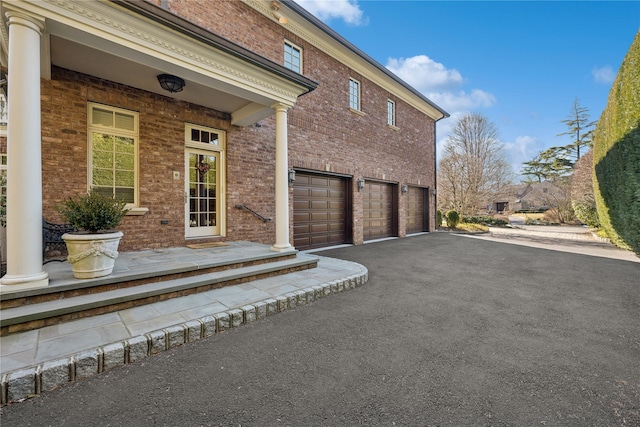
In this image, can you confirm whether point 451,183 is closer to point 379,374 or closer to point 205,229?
point 205,229

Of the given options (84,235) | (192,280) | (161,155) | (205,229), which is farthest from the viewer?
(205,229)

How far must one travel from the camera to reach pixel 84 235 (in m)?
2.93

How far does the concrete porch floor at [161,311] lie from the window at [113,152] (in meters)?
1.29

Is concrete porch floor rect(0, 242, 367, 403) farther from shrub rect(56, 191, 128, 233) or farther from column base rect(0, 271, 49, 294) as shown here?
shrub rect(56, 191, 128, 233)

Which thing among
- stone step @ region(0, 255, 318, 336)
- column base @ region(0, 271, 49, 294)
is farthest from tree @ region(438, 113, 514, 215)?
column base @ region(0, 271, 49, 294)

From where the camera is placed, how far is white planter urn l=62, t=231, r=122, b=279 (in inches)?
114

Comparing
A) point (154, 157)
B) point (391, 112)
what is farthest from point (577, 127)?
point (154, 157)

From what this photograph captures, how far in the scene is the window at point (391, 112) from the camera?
10586 mm

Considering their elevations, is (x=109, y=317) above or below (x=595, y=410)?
above

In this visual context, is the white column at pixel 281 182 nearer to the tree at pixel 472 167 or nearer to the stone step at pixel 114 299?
the stone step at pixel 114 299

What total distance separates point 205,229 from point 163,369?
3915mm

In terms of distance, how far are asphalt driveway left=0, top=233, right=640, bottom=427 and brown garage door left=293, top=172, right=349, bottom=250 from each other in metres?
3.86

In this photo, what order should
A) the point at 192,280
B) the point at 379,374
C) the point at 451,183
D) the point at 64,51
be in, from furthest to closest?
1. the point at 451,183
2. the point at 64,51
3. the point at 192,280
4. the point at 379,374

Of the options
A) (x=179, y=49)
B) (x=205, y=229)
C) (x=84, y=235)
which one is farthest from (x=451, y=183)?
(x=84, y=235)
